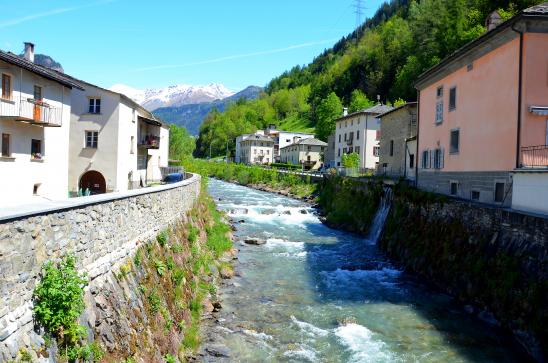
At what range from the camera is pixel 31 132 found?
2238cm

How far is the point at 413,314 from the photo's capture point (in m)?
16.1

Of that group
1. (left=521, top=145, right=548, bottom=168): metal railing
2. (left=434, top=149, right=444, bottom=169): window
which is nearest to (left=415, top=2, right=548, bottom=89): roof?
(left=434, top=149, right=444, bottom=169): window

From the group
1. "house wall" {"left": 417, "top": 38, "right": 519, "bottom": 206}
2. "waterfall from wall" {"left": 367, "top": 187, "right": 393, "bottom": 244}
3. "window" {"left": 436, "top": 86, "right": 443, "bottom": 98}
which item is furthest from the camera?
"waterfall from wall" {"left": 367, "top": 187, "right": 393, "bottom": 244}

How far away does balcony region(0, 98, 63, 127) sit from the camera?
65.4ft

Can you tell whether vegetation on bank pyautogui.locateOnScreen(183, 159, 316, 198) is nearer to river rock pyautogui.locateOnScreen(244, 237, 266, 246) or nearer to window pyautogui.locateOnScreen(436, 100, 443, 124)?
river rock pyautogui.locateOnScreen(244, 237, 266, 246)

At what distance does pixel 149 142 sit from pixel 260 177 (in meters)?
36.8

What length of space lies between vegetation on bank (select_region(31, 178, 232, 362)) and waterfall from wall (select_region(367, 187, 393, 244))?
12.8 metres

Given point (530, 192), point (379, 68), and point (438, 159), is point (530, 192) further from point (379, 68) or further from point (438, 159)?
point (379, 68)

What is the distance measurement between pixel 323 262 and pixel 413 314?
26.3 ft

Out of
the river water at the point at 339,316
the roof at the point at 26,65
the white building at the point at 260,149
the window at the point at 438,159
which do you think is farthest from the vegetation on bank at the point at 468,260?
the white building at the point at 260,149

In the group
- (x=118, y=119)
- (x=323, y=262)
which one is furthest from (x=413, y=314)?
(x=118, y=119)

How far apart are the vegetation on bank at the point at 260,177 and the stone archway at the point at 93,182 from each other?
2283 cm

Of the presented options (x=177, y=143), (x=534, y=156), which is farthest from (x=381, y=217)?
(x=177, y=143)

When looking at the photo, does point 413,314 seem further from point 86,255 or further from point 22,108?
point 22,108
